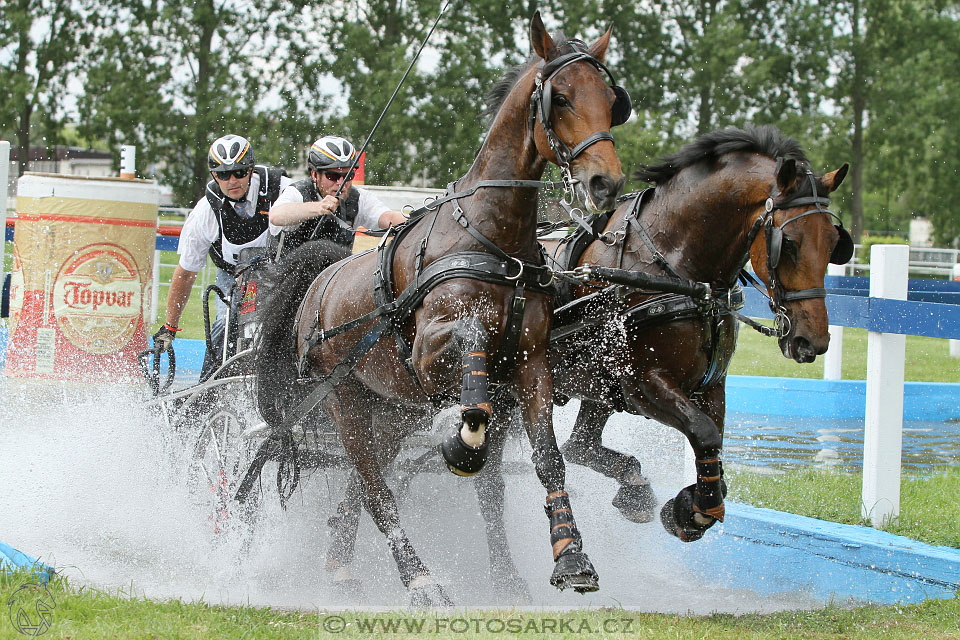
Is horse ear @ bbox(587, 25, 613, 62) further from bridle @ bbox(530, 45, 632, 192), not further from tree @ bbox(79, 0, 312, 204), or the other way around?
tree @ bbox(79, 0, 312, 204)

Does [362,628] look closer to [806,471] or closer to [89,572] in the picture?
[89,572]

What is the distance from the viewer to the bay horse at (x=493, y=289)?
147 inches

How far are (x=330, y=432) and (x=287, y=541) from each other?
2.01 feet

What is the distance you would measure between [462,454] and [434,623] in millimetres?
691

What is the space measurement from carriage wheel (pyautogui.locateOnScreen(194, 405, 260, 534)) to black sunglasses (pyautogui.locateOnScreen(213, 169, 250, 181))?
131 centimetres

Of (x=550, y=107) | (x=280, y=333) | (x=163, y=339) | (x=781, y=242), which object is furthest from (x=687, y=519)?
(x=163, y=339)

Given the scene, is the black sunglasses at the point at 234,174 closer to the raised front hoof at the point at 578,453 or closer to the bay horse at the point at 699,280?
the bay horse at the point at 699,280

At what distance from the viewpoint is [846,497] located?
604 centimetres

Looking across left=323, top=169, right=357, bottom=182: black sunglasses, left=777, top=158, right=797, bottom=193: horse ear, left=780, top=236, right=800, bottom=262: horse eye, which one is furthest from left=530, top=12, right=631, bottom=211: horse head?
left=323, top=169, right=357, bottom=182: black sunglasses

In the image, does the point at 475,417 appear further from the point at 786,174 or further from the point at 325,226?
the point at 325,226

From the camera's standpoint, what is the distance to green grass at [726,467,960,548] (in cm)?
530

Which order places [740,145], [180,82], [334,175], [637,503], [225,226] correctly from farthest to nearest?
[180,82] → [225,226] → [334,175] → [637,503] → [740,145]

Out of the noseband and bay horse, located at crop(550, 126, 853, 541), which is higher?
the noseband

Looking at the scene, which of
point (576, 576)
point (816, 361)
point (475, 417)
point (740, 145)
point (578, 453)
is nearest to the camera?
point (576, 576)
